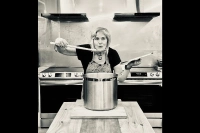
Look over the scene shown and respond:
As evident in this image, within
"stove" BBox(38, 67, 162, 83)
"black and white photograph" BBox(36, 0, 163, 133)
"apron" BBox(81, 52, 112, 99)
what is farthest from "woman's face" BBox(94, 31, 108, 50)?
"stove" BBox(38, 67, 162, 83)

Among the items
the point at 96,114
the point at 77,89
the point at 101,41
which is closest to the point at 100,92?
Result: the point at 96,114

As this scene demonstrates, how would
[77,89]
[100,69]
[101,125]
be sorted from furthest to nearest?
1. [77,89]
2. [100,69]
3. [101,125]

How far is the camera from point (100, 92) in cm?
139

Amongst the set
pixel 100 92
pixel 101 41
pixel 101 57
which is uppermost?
pixel 101 41

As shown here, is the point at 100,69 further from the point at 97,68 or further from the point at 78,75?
the point at 78,75

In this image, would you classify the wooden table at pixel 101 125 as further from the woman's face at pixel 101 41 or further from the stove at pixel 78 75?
the stove at pixel 78 75

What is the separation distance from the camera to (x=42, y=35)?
3770mm

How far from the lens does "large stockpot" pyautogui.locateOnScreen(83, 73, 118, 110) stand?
1386 mm

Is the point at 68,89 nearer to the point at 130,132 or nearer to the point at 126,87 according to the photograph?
the point at 126,87

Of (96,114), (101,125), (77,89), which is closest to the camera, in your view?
(101,125)

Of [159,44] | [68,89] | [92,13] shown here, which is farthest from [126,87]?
[92,13]

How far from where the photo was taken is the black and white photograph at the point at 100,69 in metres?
1.40

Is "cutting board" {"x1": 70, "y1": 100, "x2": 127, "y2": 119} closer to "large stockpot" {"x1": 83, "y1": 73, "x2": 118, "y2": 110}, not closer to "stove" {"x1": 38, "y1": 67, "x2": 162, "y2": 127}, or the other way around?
"large stockpot" {"x1": 83, "y1": 73, "x2": 118, "y2": 110}

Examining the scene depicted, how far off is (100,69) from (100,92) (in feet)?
4.26
